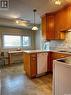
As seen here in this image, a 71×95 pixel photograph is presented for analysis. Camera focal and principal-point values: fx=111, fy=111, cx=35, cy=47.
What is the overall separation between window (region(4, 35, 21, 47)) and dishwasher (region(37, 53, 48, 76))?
127 inches

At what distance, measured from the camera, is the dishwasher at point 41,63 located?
13.3ft

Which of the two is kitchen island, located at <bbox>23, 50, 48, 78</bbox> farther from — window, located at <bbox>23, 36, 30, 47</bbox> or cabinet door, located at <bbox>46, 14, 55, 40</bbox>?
window, located at <bbox>23, 36, 30, 47</bbox>

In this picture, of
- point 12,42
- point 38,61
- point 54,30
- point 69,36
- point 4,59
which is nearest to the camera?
point 38,61

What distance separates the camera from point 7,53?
21.1ft

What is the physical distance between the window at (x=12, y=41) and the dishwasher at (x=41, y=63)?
3.23 m

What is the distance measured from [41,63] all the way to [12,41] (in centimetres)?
342

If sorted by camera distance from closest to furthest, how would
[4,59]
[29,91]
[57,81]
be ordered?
[57,81], [29,91], [4,59]

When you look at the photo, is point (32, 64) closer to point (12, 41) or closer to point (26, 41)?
point (12, 41)

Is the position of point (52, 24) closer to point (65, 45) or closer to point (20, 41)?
point (65, 45)

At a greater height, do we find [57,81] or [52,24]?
[52,24]

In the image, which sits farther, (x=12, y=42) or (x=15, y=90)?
(x=12, y=42)

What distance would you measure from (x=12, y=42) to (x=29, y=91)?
464 centimetres

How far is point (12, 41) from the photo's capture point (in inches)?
275

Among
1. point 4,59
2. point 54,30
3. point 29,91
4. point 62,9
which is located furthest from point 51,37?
point 4,59
